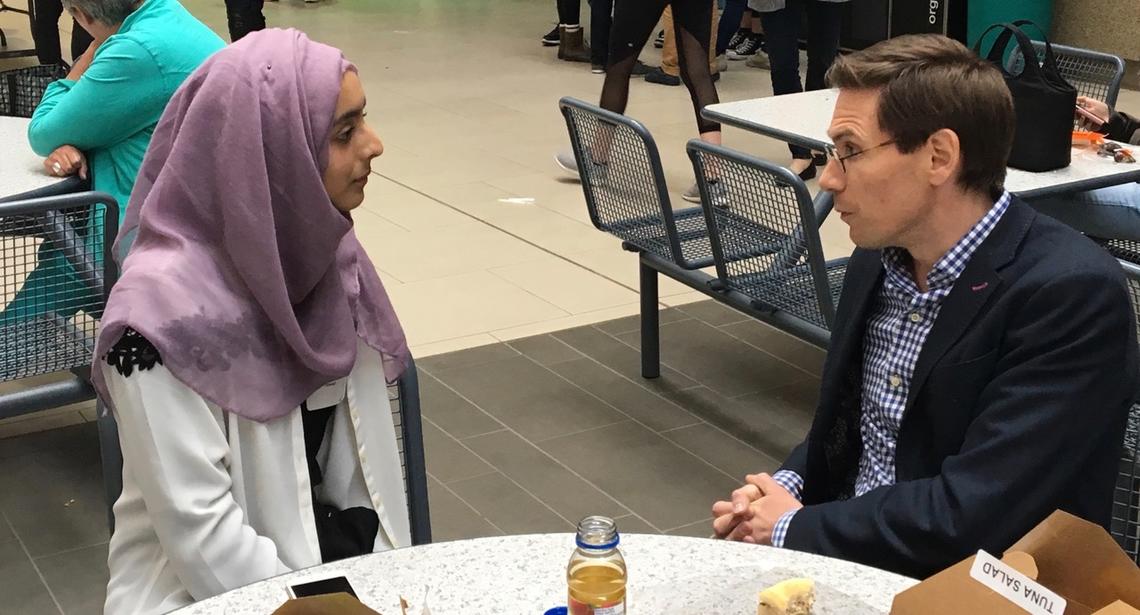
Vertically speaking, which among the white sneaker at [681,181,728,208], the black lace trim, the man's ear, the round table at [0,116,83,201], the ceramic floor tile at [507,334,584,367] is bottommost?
the ceramic floor tile at [507,334,584,367]

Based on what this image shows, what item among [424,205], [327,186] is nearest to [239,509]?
[327,186]

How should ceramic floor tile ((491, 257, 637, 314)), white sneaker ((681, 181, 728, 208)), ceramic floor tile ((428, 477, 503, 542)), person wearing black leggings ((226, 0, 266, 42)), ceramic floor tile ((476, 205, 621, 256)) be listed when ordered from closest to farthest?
ceramic floor tile ((428, 477, 503, 542)) → white sneaker ((681, 181, 728, 208)) → ceramic floor tile ((491, 257, 637, 314)) → ceramic floor tile ((476, 205, 621, 256)) → person wearing black leggings ((226, 0, 266, 42))

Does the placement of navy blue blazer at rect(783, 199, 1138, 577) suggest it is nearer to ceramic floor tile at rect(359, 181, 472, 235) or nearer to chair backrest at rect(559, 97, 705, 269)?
chair backrest at rect(559, 97, 705, 269)

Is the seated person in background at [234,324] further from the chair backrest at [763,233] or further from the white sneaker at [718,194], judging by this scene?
the white sneaker at [718,194]

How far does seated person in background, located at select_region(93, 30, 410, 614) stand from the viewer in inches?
76.8

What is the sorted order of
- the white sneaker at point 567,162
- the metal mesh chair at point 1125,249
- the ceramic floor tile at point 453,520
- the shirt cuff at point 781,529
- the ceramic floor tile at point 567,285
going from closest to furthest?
the shirt cuff at point 781,529 → the ceramic floor tile at point 453,520 → the metal mesh chair at point 1125,249 → the ceramic floor tile at point 567,285 → the white sneaker at point 567,162

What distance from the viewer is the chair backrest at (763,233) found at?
11.8 ft

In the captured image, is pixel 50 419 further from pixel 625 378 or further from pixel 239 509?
pixel 239 509

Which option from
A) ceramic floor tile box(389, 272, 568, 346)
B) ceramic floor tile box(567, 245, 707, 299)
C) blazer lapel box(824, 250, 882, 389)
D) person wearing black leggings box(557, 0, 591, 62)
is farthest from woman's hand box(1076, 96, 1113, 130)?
person wearing black leggings box(557, 0, 591, 62)

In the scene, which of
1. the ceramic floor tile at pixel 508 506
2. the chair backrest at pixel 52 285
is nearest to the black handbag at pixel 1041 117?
the ceramic floor tile at pixel 508 506

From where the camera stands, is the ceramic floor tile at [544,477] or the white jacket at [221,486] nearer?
the white jacket at [221,486]

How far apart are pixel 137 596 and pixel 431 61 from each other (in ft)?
28.3

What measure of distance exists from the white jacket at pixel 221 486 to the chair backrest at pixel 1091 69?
349 cm

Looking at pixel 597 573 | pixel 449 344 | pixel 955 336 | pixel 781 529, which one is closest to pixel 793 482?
pixel 781 529
